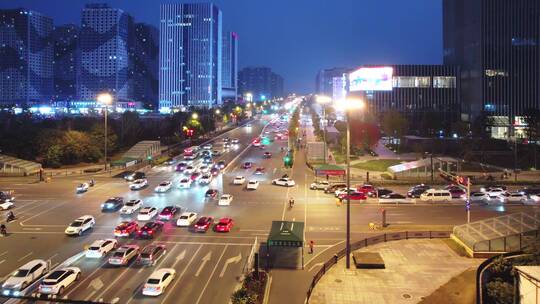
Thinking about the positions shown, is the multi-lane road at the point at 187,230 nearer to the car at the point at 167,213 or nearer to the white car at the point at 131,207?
the white car at the point at 131,207

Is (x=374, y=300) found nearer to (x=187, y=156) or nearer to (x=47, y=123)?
(x=187, y=156)

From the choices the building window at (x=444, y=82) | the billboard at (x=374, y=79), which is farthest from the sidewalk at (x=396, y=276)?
the building window at (x=444, y=82)

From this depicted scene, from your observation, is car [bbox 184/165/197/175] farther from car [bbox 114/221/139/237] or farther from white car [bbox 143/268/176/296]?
white car [bbox 143/268/176/296]

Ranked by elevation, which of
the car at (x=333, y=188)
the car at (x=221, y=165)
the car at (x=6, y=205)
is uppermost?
the car at (x=221, y=165)

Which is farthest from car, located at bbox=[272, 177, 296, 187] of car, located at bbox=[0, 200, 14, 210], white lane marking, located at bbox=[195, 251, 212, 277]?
car, located at bbox=[0, 200, 14, 210]

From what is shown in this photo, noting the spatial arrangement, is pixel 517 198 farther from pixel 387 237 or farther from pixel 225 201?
pixel 225 201
